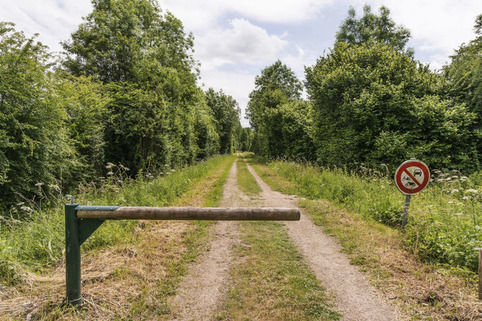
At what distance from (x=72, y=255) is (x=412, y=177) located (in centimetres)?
614

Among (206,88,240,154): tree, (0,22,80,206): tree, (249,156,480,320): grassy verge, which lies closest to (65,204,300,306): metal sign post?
(249,156,480,320): grassy verge

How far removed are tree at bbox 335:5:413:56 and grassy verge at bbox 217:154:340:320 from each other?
26.7 metres

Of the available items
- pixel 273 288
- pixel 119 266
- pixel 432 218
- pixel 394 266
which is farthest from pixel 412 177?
pixel 119 266

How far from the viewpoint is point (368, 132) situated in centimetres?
1216

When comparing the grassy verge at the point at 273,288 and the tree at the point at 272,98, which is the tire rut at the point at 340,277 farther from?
the tree at the point at 272,98

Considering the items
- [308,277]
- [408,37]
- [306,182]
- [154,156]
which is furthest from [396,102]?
[408,37]

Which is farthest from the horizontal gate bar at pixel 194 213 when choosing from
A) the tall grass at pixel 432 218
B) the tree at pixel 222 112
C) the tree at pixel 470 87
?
the tree at pixel 222 112

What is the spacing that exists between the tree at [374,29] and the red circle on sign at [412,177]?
968 inches

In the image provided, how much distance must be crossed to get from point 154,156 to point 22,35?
9.28 m

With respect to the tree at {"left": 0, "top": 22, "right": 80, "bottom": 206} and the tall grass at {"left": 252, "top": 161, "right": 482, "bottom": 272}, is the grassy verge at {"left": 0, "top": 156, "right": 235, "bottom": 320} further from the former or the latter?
the tall grass at {"left": 252, "top": 161, "right": 482, "bottom": 272}

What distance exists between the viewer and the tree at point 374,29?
79.1 feet

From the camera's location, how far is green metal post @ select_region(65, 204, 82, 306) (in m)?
2.72

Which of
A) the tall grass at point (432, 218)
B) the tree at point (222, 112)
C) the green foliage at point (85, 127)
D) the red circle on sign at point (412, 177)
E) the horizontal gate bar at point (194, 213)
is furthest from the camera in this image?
the tree at point (222, 112)

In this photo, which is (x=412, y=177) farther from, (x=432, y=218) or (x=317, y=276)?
→ (x=317, y=276)
